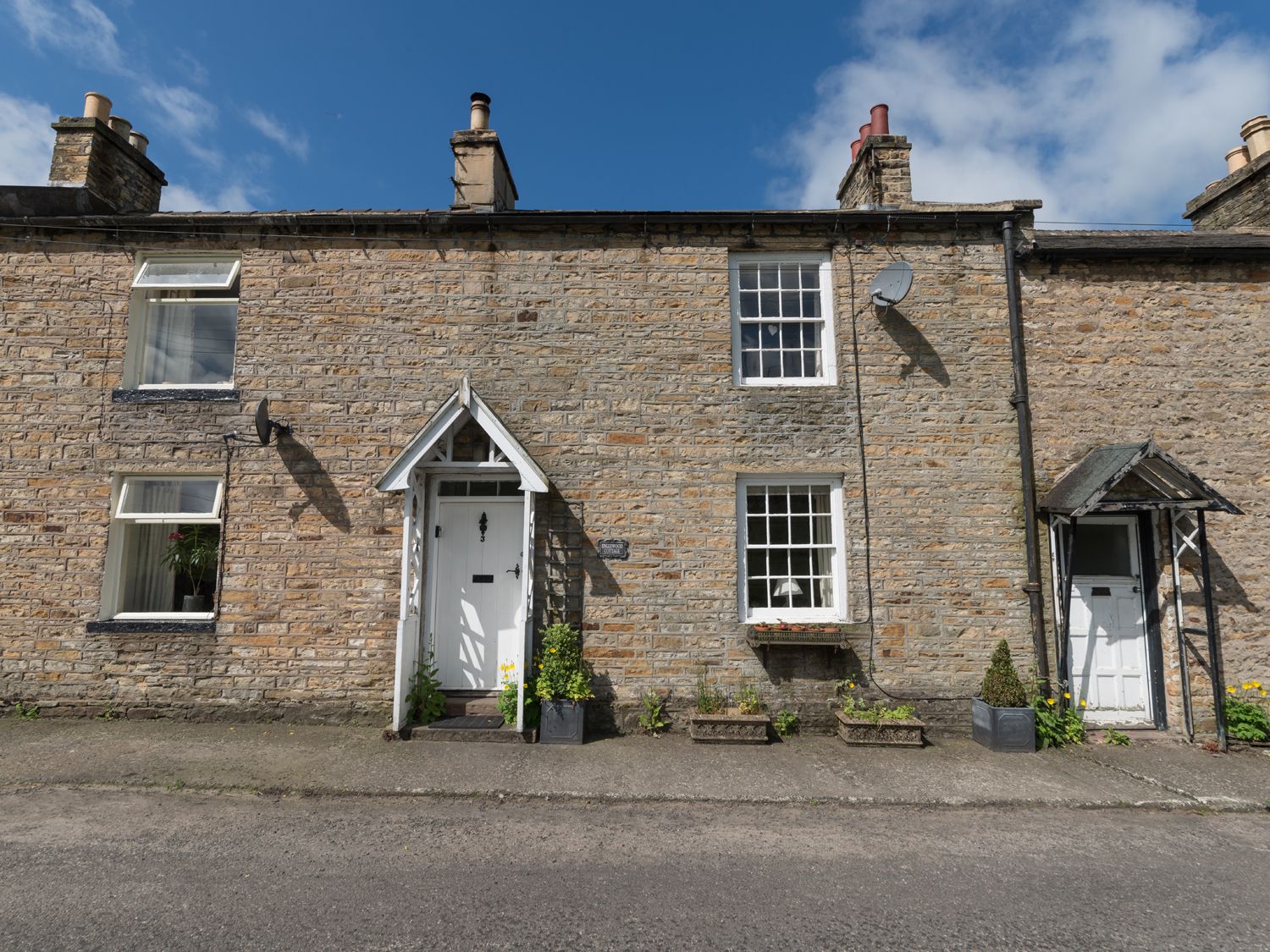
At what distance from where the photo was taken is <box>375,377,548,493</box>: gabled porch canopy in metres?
6.90

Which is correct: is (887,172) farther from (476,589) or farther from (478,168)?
(476,589)

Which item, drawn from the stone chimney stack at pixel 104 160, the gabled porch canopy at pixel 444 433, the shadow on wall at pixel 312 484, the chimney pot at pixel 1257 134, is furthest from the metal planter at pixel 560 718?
the chimney pot at pixel 1257 134

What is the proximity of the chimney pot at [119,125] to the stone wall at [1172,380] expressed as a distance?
12.1 meters

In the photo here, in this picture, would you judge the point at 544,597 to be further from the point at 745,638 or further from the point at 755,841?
the point at 755,841

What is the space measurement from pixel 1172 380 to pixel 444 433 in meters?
8.61

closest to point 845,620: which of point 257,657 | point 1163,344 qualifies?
point 1163,344

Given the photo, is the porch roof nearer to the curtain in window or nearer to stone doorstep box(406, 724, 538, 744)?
stone doorstep box(406, 724, 538, 744)

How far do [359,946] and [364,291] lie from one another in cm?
675

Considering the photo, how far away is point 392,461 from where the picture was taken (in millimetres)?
7129

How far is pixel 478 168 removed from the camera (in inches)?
327

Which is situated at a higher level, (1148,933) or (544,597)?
(544,597)

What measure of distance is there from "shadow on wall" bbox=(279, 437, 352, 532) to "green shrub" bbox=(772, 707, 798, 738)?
532 cm

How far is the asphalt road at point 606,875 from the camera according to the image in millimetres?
3508

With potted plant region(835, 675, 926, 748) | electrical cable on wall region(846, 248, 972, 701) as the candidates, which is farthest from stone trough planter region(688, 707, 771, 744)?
→ electrical cable on wall region(846, 248, 972, 701)
